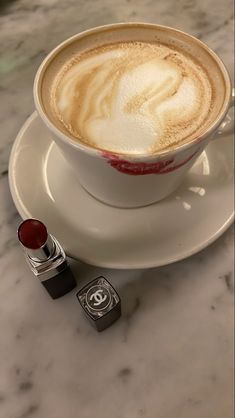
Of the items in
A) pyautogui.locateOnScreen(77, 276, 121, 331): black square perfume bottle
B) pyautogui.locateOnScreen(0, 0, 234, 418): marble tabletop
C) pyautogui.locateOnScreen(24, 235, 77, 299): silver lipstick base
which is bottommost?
pyautogui.locateOnScreen(0, 0, 234, 418): marble tabletop

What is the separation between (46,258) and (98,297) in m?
0.10

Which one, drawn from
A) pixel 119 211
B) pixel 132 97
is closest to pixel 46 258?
pixel 119 211

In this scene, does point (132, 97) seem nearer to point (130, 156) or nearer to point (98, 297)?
point (130, 156)

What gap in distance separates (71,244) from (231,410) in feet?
1.05

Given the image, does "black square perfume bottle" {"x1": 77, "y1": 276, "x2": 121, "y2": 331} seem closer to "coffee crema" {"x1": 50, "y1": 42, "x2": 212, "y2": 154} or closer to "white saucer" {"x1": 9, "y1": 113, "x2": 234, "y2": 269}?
"white saucer" {"x1": 9, "y1": 113, "x2": 234, "y2": 269}

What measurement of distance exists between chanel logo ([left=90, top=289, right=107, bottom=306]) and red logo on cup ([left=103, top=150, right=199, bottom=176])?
0.17 m

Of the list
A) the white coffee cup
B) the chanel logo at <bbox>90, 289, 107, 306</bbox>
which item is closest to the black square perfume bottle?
the chanel logo at <bbox>90, 289, 107, 306</bbox>

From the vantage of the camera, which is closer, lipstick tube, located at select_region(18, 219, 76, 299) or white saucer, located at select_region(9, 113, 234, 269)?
lipstick tube, located at select_region(18, 219, 76, 299)

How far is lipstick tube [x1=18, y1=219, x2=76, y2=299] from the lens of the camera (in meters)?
0.56

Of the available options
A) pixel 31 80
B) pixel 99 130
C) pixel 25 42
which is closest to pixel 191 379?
pixel 99 130

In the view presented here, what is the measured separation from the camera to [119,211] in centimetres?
71

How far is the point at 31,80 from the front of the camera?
3.01 ft

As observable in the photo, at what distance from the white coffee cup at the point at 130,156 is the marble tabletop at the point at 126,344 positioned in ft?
0.41

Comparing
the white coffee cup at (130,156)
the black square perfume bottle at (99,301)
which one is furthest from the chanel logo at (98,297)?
the white coffee cup at (130,156)
